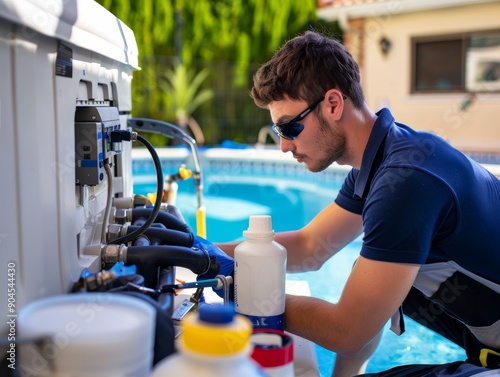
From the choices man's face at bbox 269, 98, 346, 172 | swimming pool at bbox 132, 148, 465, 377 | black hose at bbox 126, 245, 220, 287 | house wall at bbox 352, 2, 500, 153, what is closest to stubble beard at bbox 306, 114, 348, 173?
man's face at bbox 269, 98, 346, 172

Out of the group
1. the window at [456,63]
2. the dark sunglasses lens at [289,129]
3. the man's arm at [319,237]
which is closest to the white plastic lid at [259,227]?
the dark sunglasses lens at [289,129]

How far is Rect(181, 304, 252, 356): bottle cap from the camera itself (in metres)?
0.66

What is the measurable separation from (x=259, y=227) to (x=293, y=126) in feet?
1.60

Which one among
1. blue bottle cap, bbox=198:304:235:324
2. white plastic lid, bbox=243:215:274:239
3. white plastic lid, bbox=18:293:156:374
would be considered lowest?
white plastic lid, bbox=18:293:156:374

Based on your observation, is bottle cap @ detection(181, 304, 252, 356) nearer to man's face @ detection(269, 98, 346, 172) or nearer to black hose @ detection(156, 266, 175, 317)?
black hose @ detection(156, 266, 175, 317)

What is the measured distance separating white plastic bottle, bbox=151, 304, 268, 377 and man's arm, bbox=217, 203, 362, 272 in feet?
4.25

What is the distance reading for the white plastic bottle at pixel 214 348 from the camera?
0.66 meters

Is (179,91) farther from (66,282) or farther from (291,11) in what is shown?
(66,282)

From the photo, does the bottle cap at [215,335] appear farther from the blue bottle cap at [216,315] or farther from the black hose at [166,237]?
the black hose at [166,237]

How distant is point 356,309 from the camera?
1341 millimetres

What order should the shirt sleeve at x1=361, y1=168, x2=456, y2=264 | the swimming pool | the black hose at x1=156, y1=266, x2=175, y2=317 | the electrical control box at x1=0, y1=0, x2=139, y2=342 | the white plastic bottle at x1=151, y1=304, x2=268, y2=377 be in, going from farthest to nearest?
the swimming pool → the shirt sleeve at x1=361, y1=168, x2=456, y2=264 → the black hose at x1=156, y1=266, x2=175, y2=317 → the electrical control box at x1=0, y1=0, x2=139, y2=342 → the white plastic bottle at x1=151, y1=304, x2=268, y2=377

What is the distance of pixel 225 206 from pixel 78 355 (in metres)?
6.21

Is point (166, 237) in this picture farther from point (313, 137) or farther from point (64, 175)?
point (313, 137)

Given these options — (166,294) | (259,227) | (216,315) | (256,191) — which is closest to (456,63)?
(256,191)
